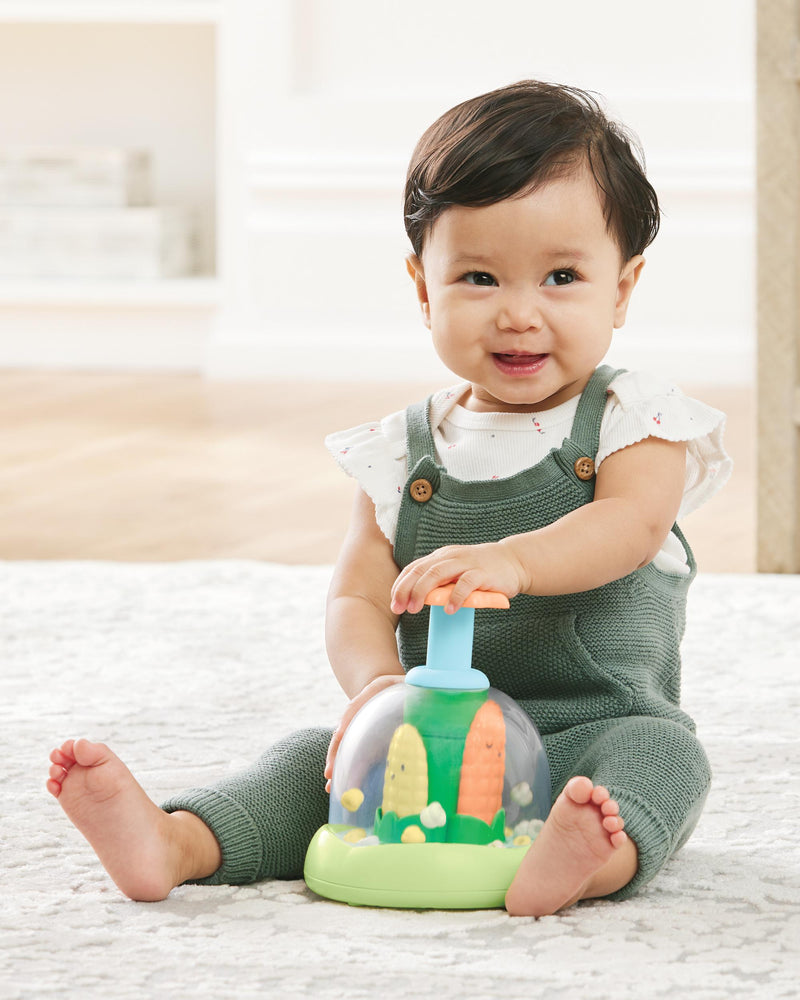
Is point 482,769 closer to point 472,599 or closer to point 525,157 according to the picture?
point 472,599

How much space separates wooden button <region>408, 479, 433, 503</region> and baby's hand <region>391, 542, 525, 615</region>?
0.45 feet

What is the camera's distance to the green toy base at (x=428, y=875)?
708mm

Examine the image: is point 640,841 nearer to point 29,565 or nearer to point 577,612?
point 577,612

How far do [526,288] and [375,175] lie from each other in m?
2.41

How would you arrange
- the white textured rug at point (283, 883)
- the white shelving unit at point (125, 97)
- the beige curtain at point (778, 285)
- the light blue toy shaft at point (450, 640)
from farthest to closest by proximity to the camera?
1. the white shelving unit at point (125, 97)
2. the beige curtain at point (778, 285)
3. the light blue toy shaft at point (450, 640)
4. the white textured rug at point (283, 883)

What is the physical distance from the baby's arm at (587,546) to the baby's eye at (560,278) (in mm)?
98

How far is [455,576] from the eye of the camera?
713 millimetres

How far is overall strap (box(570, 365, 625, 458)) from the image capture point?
2.82ft

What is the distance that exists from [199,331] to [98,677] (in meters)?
2.20

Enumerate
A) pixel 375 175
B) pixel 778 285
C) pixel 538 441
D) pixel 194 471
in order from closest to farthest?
pixel 538 441
pixel 778 285
pixel 194 471
pixel 375 175

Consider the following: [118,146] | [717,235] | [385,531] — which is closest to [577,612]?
[385,531]

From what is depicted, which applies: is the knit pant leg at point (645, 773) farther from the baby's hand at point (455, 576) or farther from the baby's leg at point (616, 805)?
the baby's hand at point (455, 576)

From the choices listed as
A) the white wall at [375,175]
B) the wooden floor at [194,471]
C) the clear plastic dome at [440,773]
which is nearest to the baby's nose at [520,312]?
the clear plastic dome at [440,773]

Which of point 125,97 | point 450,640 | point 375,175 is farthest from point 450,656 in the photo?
point 125,97
